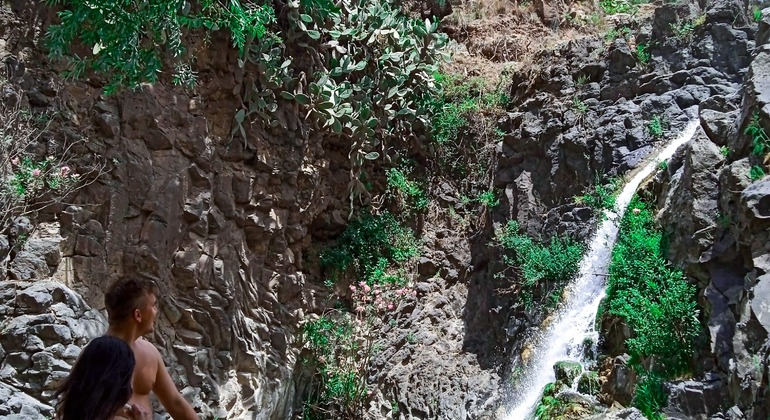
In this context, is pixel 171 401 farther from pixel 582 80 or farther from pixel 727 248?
pixel 582 80

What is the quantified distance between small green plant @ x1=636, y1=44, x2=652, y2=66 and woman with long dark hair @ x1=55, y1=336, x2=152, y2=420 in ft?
31.8

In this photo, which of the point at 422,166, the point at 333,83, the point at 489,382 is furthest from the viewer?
the point at 422,166

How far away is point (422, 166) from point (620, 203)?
3.56 meters

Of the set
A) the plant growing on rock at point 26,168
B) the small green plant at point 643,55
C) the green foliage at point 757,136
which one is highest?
the small green plant at point 643,55

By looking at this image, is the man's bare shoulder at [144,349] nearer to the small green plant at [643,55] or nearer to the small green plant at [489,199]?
the small green plant at [489,199]

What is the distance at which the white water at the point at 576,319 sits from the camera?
800 cm

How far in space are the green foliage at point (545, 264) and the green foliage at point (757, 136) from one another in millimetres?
2910

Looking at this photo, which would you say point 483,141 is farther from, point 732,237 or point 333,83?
point 732,237

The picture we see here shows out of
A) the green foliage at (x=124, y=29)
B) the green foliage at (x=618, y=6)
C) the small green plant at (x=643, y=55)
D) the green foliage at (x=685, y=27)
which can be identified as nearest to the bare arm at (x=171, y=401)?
the green foliage at (x=124, y=29)

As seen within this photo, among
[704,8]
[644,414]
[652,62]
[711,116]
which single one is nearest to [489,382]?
[644,414]

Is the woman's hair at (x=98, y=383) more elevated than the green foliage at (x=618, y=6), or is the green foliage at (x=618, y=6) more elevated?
the green foliage at (x=618, y=6)

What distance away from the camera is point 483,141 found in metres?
11.4

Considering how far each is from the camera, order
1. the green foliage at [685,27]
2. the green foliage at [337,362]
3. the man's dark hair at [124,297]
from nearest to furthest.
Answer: the man's dark hair at [124,297], the green foliage at [337,362], the green foliage at [685,27]

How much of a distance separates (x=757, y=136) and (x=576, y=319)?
3.10 m
